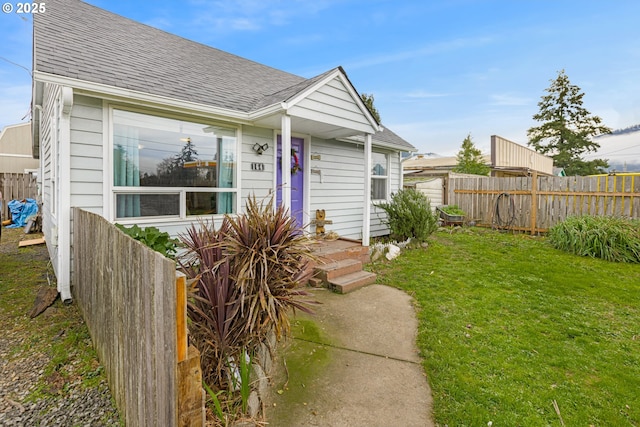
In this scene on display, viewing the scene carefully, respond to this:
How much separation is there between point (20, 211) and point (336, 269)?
1294 centimetres

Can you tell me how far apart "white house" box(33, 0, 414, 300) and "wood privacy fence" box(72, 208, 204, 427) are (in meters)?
1.96

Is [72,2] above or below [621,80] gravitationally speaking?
below

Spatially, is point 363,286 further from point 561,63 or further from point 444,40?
point 561,63

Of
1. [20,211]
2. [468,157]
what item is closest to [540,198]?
[468,157]

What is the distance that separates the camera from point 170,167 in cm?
479

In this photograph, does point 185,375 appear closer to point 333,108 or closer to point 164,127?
point 164,127

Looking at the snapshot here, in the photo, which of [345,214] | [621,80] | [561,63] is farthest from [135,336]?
[561,63]

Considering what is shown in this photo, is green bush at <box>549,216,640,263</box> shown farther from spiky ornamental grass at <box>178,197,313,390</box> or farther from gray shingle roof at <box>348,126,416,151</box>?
spiky ornamental grass at <box>178,197,313,390</box>

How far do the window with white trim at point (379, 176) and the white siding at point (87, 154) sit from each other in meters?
6.18

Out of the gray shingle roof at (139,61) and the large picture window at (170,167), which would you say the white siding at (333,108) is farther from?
the large picture window at (170,167)

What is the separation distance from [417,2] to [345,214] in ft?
21.6

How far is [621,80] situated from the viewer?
55.2ft

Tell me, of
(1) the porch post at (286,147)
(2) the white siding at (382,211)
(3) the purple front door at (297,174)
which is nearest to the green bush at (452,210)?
(2) the white siding at (382,211)

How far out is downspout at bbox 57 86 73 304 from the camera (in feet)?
12.4
